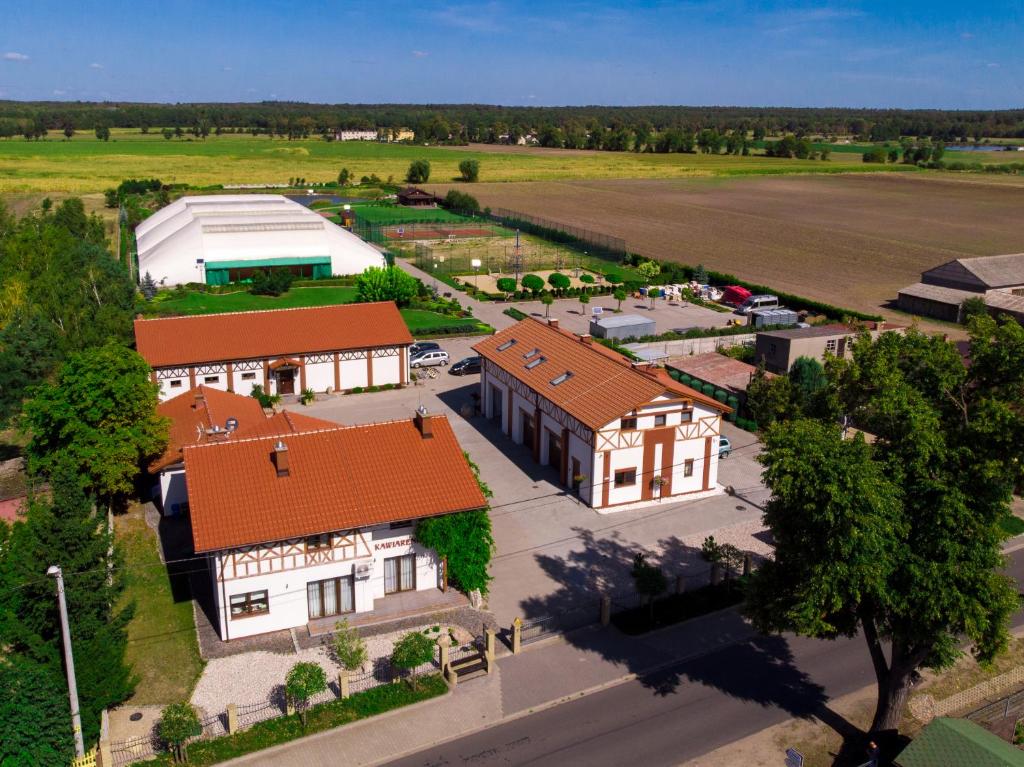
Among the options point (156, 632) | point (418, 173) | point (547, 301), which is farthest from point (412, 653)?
point (418, 173)

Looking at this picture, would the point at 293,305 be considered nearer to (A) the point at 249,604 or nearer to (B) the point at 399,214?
(A) the point at 249,604

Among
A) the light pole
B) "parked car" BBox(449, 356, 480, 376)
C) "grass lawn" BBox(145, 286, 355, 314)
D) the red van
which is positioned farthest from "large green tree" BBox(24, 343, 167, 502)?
the red van

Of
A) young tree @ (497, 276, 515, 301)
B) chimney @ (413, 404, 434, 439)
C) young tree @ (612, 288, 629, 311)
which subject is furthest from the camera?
young tree @ (497, 276, 515, 301)

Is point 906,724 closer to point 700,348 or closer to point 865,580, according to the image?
point 865,580

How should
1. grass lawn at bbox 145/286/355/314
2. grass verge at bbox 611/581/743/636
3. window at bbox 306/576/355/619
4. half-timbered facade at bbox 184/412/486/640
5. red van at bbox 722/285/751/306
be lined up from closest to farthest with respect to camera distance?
half-timbered facade at bbox 184/412/486/640
window at bbox 306/576/355/619
grass verge at bbox 611/581/743/636
grass lawn at bbox 145/286/355/314
red van at bbox 722/285/751/306

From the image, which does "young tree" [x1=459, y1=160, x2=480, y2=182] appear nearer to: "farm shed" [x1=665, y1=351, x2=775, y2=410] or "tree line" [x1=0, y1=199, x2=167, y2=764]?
"tree line" [x1=0, y1=199, x2=167, y2=764]

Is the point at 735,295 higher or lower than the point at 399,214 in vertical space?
lower
